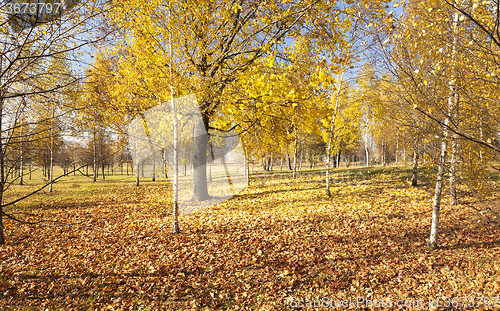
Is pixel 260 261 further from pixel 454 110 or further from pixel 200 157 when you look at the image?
pixel 200 157

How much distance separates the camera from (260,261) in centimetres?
483

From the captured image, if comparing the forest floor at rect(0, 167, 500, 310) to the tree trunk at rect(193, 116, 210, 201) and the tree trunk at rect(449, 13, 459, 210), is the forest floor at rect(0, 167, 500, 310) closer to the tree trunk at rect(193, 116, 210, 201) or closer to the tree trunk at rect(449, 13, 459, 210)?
the tree trunk at rect(449, 13, 459, 210)

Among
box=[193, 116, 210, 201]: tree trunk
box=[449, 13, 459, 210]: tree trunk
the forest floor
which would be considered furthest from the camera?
box=[193, 116, 210, 201]: tree trunk

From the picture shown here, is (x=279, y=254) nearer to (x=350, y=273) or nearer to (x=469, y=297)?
(x=350, y=273)

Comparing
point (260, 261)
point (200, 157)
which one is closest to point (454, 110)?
point (260, 261)

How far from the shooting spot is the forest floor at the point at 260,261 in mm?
3732

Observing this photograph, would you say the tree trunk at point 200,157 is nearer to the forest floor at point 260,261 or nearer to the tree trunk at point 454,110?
the forest floor at point 260,261

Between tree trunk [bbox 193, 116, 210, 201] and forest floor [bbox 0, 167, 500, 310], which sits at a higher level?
tree trunk [bbox 193, 116, 210, 201]

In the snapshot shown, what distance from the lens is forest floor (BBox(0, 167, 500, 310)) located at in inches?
147

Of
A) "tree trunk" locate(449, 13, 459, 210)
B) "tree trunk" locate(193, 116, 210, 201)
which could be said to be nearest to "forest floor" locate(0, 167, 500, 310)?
"tree trunk" locate(449, 13, 459, 210)

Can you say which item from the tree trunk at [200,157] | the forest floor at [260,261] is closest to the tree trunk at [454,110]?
the forest floor at [260,261]

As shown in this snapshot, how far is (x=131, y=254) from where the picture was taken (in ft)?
17.5

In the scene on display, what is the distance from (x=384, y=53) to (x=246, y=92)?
10.8 feet

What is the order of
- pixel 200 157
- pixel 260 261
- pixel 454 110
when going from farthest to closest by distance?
1. pixel 200 157
2. pixel 260 261
3. pixel 454 110
